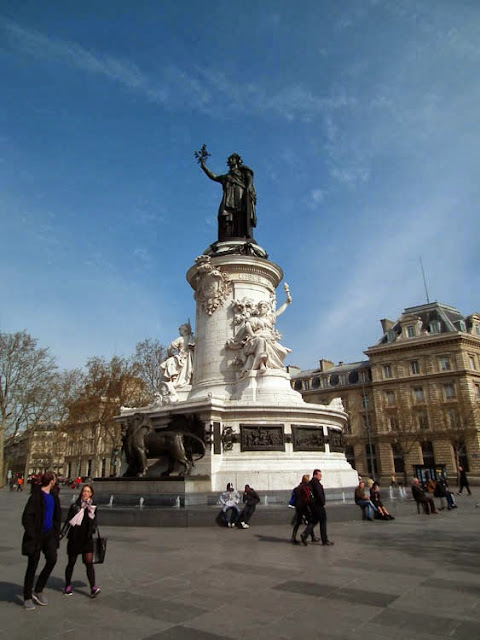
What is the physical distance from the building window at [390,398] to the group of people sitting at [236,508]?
49.8 meters

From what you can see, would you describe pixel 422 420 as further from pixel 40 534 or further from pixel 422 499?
pixel 40 534

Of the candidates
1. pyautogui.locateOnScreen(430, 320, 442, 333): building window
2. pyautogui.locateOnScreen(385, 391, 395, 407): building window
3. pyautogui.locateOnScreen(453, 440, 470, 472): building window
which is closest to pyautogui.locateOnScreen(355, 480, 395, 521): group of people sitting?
pyautogui.locateOnScreen(453, 440, 470, 472): building window

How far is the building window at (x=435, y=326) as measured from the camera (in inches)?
2282

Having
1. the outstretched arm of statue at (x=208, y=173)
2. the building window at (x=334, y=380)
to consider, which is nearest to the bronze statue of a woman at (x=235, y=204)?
the outstretched arm of statue at (x=208, y=173)

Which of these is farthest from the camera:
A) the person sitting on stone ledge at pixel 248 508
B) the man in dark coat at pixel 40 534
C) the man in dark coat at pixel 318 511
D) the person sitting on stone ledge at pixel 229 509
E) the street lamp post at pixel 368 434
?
the street lamp post at pixel 368 434

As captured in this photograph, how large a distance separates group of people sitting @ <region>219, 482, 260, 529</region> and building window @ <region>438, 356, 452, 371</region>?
4877cm

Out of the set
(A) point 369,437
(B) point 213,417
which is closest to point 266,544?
(B) point 213,417

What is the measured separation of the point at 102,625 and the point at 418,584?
394 cm

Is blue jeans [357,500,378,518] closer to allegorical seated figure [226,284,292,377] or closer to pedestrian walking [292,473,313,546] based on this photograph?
pedestrian walking [292,473,313,546]

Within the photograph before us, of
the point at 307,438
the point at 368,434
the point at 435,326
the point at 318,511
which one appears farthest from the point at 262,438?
the point at 435,326

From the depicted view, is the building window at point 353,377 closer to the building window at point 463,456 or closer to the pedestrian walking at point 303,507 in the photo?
the building window at point 463,456

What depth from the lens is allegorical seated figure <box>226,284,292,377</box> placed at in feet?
59.7

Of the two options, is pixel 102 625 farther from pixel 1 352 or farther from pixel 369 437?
pixel 369 437

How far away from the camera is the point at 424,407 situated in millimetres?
54781
